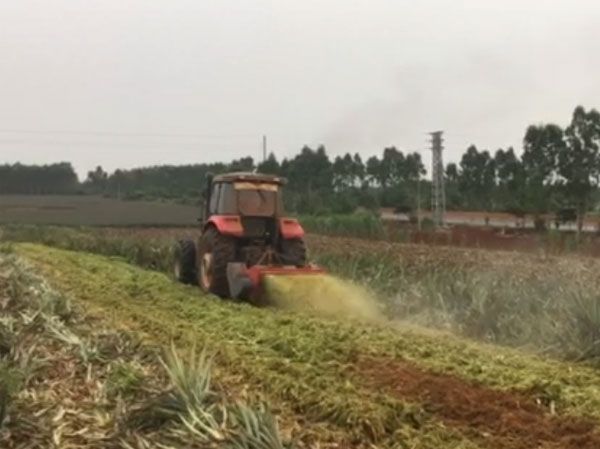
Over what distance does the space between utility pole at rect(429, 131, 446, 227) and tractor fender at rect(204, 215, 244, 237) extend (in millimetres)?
39558

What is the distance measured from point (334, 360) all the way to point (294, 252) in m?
6.00

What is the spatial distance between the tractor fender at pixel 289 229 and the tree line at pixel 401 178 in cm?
2503

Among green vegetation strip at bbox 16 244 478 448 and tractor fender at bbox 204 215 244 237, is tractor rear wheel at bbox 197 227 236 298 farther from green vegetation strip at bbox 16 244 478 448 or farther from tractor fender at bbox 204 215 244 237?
green vegetation strip at bbox 16 244 478 448

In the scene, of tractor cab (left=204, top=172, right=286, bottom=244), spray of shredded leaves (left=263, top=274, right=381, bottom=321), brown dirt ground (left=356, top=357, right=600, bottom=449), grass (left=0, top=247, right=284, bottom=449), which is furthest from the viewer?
tractor cab (left=204, top=172, right=286, bottom=244)

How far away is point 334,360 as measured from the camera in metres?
8.79

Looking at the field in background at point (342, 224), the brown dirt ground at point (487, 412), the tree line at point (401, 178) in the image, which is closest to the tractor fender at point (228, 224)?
the brown dirt ground at point (487, 412)

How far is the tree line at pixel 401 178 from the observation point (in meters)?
45.6

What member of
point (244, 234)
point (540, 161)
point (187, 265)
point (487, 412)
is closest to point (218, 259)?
point (244, 234)

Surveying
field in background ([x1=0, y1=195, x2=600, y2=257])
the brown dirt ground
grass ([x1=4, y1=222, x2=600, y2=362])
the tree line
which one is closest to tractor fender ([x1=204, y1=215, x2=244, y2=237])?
grass ([x1=4, y1=222, x2=600, y2=362])

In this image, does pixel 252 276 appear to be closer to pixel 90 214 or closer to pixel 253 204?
pixel 253 204

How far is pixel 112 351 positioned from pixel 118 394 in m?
1.63

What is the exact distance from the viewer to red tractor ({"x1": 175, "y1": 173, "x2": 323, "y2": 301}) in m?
14.4

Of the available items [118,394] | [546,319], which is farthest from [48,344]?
[546,319]

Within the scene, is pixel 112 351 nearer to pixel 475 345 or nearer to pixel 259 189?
pixel 475 345
